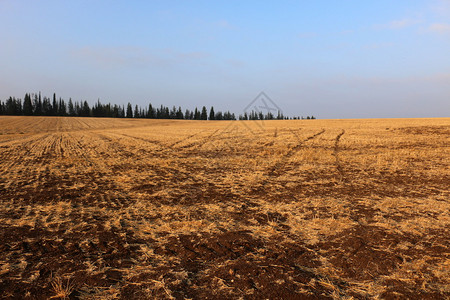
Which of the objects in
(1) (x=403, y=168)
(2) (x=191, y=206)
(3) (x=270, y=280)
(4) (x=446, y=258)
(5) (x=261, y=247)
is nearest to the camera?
(3) (x=270, y=280)

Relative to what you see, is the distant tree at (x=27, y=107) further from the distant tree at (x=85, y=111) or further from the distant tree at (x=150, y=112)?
the distant tree at (x=150, y=112)

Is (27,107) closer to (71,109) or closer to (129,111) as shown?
(71,109)

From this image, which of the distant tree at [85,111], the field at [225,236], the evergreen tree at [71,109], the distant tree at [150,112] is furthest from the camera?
the distant tree at [150,112]

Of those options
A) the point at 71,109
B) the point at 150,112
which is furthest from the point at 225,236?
the point at 71,109

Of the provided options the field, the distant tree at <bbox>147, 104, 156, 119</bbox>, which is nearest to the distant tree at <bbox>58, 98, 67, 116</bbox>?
the distant tree at <bbox>147, 104, 156, 119</bbox>

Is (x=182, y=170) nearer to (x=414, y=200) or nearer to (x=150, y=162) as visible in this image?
(x=150, y=162)

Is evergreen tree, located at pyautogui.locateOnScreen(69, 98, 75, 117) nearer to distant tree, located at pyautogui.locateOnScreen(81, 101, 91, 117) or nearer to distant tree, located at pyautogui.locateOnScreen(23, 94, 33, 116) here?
distant tree, located at pyautogui.locateOnScreen(81, 101, 91, 117)

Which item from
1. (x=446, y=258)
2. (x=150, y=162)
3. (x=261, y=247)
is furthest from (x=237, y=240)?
(x=150, y=162)

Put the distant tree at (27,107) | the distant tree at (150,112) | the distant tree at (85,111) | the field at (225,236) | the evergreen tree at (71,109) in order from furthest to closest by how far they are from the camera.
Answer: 1. the distant tree at (150,112)
2. the evergreen tree at (71,109)
3. the distant tree at (85,111)
4. the distant tree at (27,107)
5. the field at (225,236)

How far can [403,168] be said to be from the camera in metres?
14.5

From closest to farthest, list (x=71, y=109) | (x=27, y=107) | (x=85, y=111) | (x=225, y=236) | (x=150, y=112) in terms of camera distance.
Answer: (x=225, y=236)
(x=27, y=107)
(x=85, y=111)
(x=71, y=109)
(x=150, y=112)

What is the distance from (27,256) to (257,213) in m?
5.40

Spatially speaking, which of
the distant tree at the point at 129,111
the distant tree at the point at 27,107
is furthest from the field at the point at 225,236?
the distant tree at the point at 129,111

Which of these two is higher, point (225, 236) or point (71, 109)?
point (71, 109)
